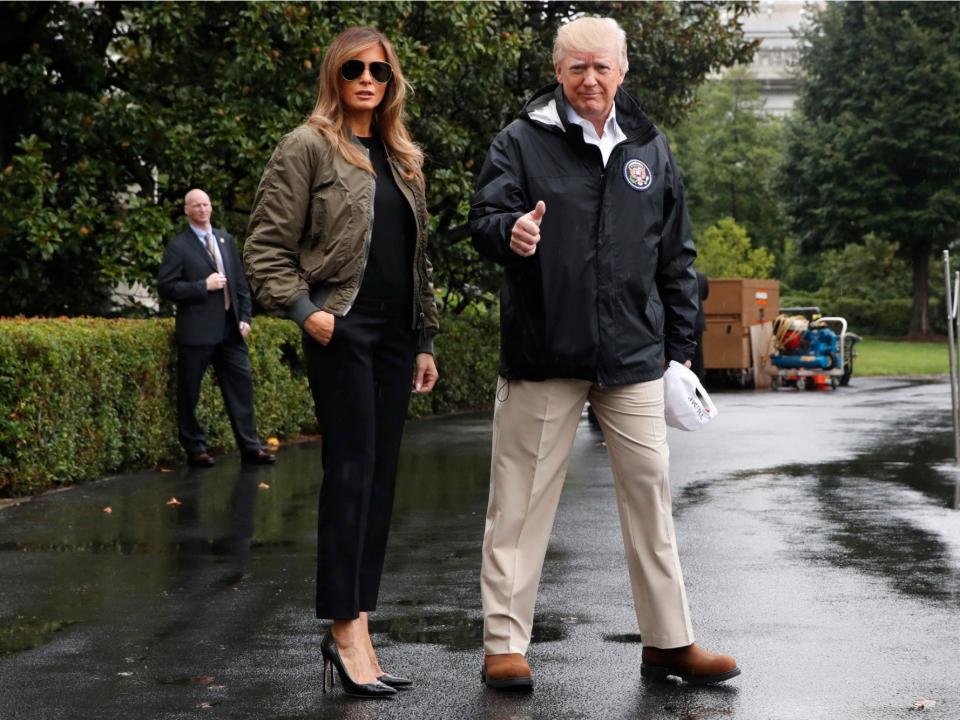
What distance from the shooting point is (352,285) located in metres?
4.86

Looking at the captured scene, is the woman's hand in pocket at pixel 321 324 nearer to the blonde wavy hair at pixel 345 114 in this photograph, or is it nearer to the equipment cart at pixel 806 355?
the blonde wavy hair at pixel 345 114

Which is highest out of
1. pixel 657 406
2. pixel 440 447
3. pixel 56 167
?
pixel 56 167

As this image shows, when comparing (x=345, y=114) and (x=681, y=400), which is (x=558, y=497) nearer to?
(x=681, y=400)

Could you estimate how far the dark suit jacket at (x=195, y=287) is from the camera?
38.0 feet

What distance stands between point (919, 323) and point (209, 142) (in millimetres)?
37061

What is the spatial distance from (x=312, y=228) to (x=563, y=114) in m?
0.87

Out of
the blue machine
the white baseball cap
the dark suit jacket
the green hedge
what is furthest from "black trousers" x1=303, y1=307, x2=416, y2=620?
the blue machine

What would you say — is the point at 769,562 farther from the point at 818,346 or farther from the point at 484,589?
Result: the point at 818,346

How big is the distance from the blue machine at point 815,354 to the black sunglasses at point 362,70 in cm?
1908

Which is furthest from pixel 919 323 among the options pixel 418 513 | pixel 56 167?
pixel 418 513

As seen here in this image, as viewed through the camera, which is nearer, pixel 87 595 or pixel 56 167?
pixel 87 595

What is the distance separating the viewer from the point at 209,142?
49.3ft

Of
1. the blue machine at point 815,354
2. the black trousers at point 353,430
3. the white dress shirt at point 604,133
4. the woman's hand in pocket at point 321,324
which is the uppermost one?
the white dress shirt at point 604,133

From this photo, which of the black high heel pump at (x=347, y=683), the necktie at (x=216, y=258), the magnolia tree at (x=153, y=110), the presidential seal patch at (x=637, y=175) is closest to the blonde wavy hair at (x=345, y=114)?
the presidential seal patch at (x=637, y=175)
